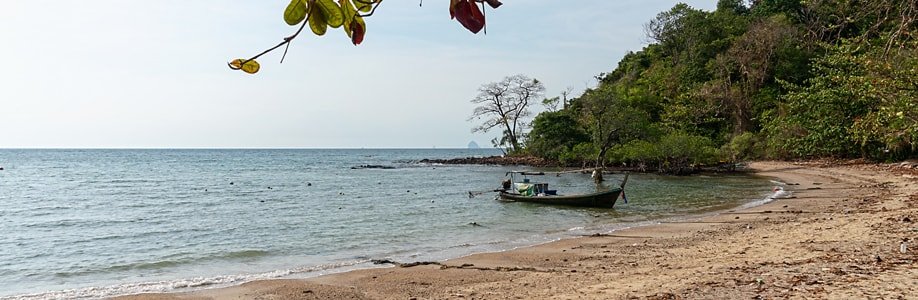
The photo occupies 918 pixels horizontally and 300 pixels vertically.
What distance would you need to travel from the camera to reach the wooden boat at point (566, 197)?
19.6 metres

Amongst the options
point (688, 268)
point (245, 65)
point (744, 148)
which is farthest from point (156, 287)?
point (744, 148)

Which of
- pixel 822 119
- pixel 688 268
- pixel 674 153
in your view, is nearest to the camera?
pixel 688 268

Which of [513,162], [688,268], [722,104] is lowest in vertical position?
[688,268]

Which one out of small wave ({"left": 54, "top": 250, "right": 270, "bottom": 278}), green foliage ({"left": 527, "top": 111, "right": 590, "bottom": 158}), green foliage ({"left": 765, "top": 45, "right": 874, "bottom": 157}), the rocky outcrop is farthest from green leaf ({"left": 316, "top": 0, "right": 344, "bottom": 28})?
the rocky outcrop

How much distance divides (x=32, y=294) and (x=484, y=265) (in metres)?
7.04

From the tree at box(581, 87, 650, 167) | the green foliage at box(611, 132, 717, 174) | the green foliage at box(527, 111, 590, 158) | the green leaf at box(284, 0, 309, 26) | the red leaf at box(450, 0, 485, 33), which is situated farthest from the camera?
the green foliage at box(527, 111, 590, 158)

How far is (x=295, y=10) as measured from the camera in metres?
1.05

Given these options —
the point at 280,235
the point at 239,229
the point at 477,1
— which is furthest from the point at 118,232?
the point at 477,1

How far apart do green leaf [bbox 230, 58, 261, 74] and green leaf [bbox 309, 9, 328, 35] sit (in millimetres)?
125

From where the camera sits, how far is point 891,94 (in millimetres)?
13258

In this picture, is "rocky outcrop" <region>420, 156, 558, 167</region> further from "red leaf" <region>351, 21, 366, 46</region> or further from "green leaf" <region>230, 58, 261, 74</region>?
"green leaf" <region>230, 58, 261, 74</region>

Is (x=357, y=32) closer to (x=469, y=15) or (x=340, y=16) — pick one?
(x=340, y=16)

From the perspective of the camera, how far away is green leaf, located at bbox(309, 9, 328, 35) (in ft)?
3.57

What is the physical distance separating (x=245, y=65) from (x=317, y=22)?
0.51 feet
